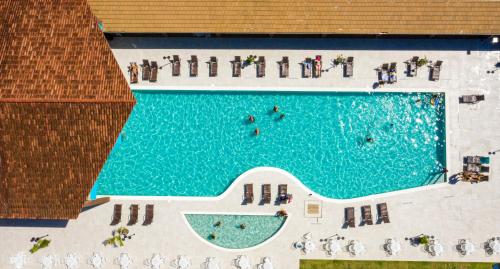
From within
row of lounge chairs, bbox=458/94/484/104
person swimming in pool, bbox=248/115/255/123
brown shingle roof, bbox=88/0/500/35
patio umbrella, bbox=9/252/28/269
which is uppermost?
brown shingle roof, bbox=88/0/500/35

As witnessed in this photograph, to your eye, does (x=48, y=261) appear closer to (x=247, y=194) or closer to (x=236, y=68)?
(x=247, y=194)

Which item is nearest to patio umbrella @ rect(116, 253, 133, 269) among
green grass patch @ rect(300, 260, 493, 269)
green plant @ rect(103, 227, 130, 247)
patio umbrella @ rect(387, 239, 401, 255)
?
green plant @ rect(103, 227, 130, 247)

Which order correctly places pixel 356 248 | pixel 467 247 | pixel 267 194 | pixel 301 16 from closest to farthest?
pixel 301 16 → pixel 467 247 → pixel 356 248 → pixel 267 194

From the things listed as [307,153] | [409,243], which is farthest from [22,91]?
[409,243]

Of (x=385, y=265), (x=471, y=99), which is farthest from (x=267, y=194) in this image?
(x=471, y=99)

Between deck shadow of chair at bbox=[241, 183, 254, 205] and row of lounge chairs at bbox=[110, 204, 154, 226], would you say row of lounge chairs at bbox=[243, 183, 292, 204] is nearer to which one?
deck shadow of chair at bbox=[241, 183, 254, 205]

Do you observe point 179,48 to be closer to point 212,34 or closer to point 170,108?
point 212,34

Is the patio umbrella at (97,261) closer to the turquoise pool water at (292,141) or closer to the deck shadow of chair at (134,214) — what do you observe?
the deck shadow of chair at (134,214)
